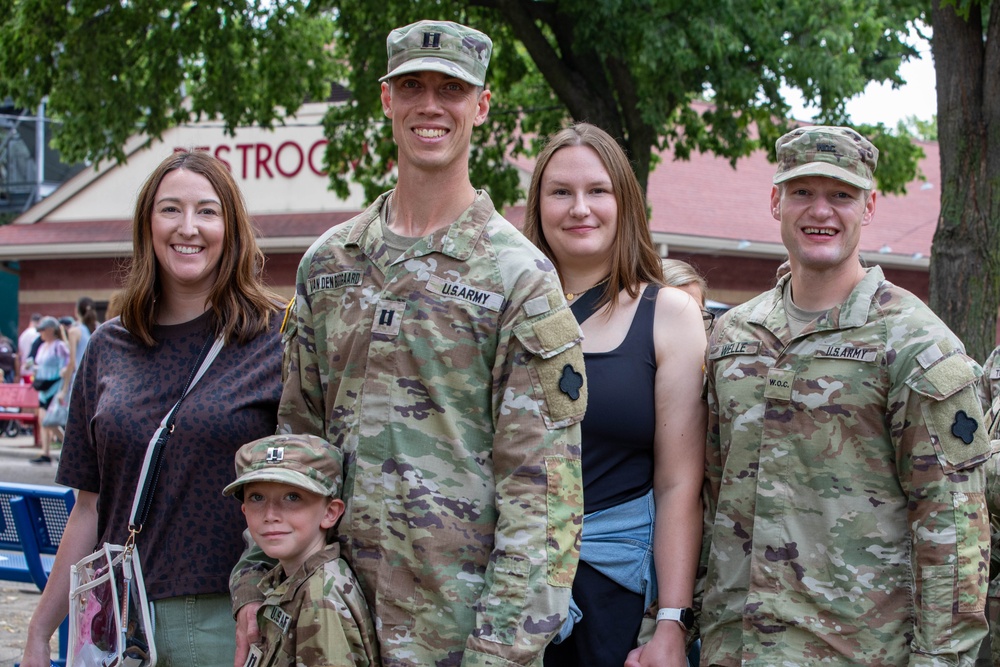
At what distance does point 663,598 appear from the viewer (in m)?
3.04

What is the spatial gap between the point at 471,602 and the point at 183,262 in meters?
1.44

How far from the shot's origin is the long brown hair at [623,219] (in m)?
3.25

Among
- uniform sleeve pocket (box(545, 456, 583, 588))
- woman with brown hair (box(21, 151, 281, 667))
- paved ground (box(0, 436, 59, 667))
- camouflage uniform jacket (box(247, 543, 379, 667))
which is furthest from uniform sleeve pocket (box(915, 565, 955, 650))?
paved ground (box(0, 436, 59, 667))

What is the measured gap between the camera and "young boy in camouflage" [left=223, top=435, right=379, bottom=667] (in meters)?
2.60

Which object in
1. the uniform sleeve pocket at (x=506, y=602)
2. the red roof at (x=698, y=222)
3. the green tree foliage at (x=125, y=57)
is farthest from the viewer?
the red roof at (x=698, y=222)

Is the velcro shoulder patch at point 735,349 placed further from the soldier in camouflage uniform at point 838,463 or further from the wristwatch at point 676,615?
the wristwatch at point 676,615

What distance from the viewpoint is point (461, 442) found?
262cm

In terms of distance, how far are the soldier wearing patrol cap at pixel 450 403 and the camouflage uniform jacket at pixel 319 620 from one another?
0.04 metres

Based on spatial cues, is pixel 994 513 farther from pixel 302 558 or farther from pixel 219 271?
pixel 219 271

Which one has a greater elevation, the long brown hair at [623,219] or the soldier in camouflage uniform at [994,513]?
the long brown hair at [623,219]

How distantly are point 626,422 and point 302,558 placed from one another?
0.94 meters

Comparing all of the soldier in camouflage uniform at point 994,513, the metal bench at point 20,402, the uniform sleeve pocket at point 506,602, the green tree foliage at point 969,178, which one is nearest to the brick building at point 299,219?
the metal bench at point 20,402

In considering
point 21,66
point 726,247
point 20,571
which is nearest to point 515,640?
point 20,571

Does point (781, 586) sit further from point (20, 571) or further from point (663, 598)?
point (20, 571)
